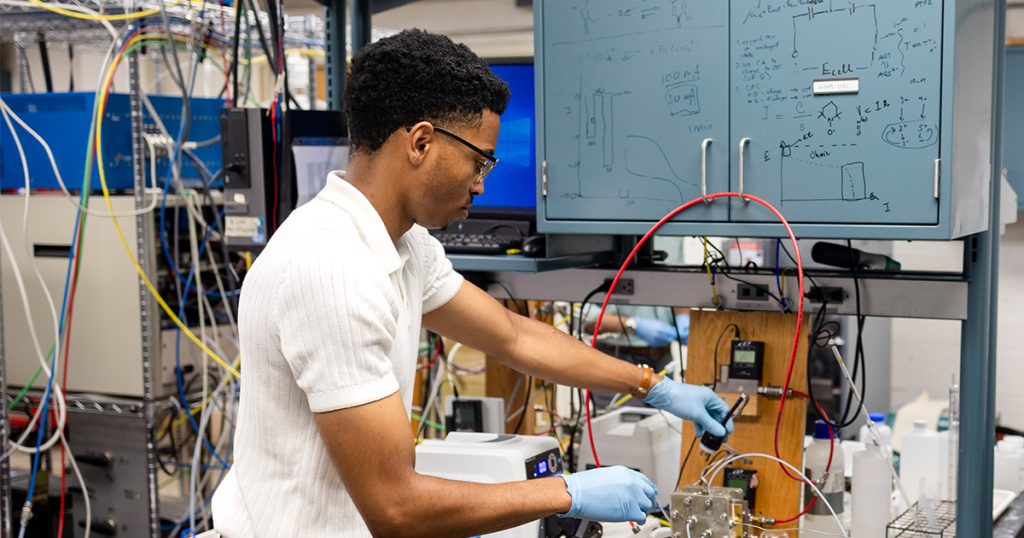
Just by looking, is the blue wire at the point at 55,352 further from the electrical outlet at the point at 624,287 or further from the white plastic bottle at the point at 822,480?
the white plastic bottle at the point at 822,480

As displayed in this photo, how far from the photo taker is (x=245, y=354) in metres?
1.36

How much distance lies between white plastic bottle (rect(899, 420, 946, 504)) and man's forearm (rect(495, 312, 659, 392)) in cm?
87

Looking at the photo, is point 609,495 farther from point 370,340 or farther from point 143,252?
point 143,252

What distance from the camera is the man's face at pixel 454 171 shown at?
4.58ft

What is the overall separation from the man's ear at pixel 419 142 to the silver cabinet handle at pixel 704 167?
668mm

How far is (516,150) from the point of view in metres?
2.28

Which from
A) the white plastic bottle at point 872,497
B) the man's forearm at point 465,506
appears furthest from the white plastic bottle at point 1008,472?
the man's forearm at point 465,506

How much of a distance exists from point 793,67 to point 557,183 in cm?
52

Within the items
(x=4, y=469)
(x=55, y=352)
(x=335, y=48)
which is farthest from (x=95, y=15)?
(x=4, y=469)

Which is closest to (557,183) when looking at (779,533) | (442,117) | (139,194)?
(442,117)

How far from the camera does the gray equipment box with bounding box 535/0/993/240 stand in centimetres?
167

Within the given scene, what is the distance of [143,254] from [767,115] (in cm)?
172

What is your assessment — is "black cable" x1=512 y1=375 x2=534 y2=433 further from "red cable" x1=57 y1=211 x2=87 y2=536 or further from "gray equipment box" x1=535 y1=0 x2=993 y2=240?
"red cable" x1=57 y1=211 x2=87 y2=536

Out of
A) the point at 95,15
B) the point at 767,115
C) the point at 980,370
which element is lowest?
the point at 980,370
